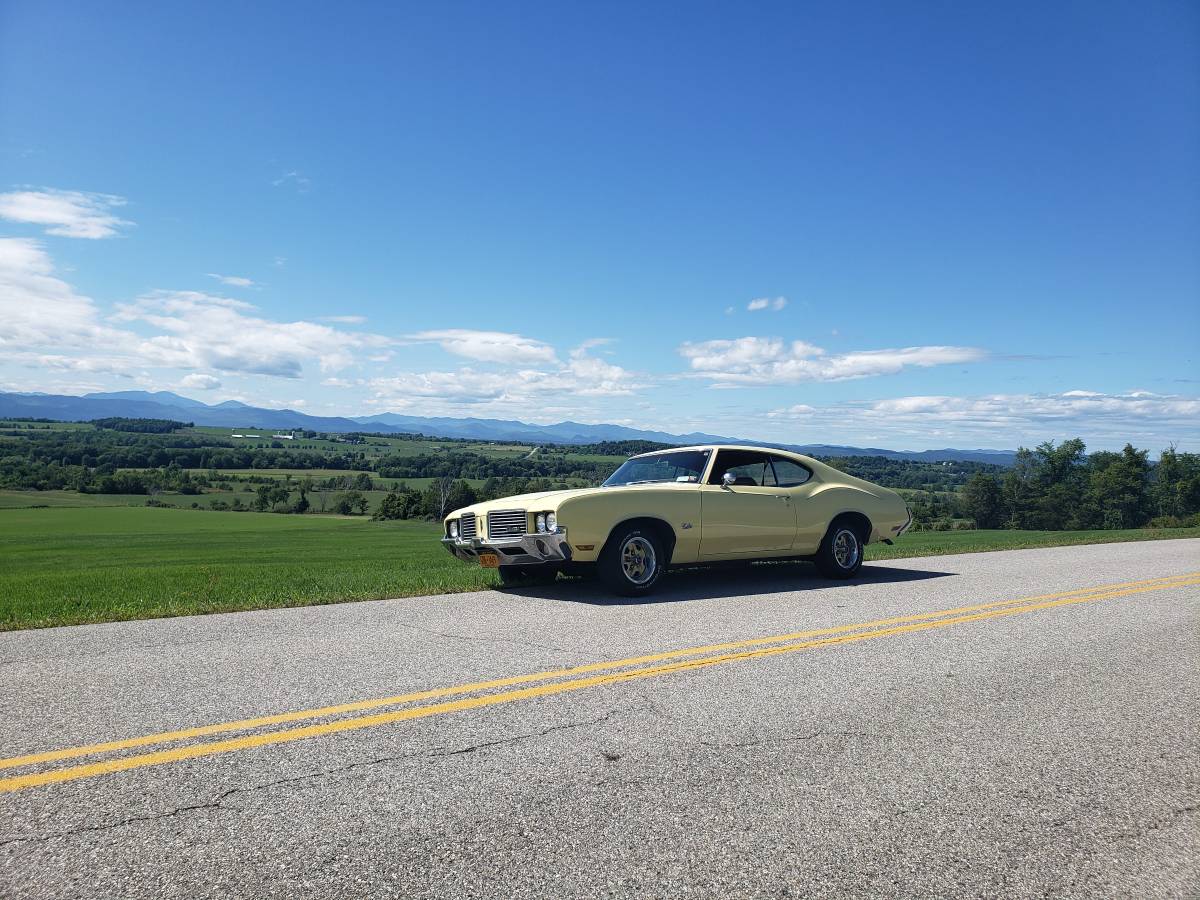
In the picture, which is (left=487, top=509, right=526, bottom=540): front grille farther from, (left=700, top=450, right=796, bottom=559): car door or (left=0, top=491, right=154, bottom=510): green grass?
(left=0, top=491, right=154, bottom=510): green grass

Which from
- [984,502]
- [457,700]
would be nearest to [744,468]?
[457,700]

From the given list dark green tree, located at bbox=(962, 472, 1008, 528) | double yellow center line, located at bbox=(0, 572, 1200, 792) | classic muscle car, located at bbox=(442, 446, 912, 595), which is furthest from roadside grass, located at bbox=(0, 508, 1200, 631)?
dark green tree, located at bbox=(962, 472, 1008, 528)

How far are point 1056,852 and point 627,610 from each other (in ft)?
16.1

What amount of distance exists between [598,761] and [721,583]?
611 centimetres

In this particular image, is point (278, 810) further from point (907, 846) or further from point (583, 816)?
point (907, 846)

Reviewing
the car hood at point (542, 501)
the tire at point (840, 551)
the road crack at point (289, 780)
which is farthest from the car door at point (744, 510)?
the road crack at point (289, 780)

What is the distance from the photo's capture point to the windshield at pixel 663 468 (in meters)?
9.48

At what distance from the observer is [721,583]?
9.57 metres

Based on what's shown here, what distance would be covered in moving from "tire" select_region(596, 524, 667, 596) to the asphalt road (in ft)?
4.85

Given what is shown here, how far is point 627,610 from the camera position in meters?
7.64

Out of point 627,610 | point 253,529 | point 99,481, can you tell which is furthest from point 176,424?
point 627,610

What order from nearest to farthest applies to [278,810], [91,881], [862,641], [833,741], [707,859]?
1. [91,881]
2. [707,859]
3. [278,810]
4. [833,741]
5. [862,641]

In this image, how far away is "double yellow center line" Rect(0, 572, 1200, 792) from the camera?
353 cm

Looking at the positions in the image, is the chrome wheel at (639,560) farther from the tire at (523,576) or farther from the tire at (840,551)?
the tire at (840,551)
